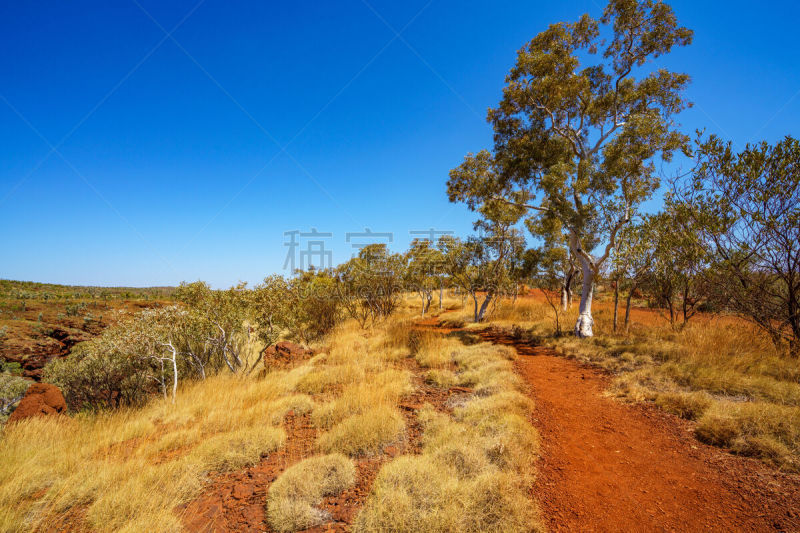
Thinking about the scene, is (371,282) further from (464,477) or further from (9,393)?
(464,477)

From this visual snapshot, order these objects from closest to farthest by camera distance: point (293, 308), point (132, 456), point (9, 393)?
point (132, 456) < point (9, 393) < point (293, 308)

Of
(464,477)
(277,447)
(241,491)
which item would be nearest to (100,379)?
(277,447)

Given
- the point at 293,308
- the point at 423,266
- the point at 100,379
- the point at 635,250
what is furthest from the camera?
the point at 423,266

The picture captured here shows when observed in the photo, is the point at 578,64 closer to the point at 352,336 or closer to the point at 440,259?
the point at 440,259

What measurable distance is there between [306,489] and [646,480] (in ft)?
14.4

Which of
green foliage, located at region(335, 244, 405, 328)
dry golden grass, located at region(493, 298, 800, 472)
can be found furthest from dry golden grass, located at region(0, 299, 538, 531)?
green foliage, located at region(335, 244, 405, 328)

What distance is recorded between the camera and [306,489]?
374 cm

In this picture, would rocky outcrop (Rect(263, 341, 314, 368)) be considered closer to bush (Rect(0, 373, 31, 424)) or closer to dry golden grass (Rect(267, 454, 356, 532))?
bush (Rect(0, 373, 31, 424))

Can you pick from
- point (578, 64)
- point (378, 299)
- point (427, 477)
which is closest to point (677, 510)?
point (427, 477)

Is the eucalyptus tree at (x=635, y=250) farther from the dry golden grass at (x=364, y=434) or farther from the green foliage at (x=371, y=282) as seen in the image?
the green foliage at (x=371, y=282)

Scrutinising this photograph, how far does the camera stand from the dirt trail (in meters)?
3.01

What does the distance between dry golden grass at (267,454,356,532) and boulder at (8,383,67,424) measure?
22.3ft

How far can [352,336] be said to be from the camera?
45.2 feet

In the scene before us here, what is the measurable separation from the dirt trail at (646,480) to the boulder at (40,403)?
10.2m
